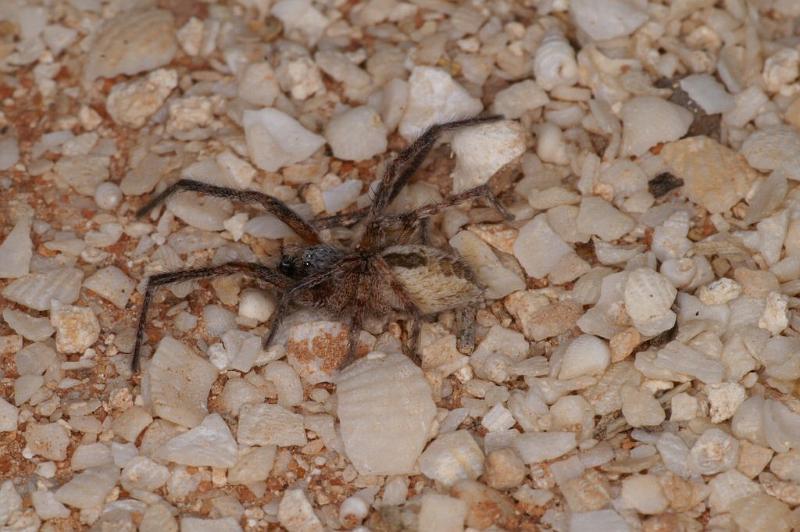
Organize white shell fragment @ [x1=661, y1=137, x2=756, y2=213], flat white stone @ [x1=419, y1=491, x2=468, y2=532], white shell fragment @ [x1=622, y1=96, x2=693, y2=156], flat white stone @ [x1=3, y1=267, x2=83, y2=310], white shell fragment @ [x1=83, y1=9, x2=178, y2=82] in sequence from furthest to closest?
white shell fragment @ [x1=83, y1=9, x2=178, y2=82], white shell fragment @ [x1=622, y1=96, x2=693, y2=156], white shell fragment @ [x1=661, y1=137, x2=756, y2=213], flat white stone @ [x1=3, y1=267, x2=83, y2=310], flat white stone @ [x1=419, y1=491, x2=468, y2=532]

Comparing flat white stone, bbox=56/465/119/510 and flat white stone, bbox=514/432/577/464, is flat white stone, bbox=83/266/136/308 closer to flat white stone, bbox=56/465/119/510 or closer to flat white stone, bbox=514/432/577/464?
flat white stone, bbox=56/465/119/510

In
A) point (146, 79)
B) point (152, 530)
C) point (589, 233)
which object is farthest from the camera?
point (146, 79)

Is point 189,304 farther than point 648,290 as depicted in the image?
Yes

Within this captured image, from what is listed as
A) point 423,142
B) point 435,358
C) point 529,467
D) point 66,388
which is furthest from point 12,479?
point 423,142

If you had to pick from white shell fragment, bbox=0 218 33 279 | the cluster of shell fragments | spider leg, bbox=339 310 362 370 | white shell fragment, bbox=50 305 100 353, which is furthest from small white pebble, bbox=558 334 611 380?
white shell fragment, bbox=0 218 33 279

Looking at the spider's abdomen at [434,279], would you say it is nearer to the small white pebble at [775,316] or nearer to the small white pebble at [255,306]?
the small white pebble at [255,306]

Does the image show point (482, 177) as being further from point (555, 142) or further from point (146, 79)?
point (146, 79)

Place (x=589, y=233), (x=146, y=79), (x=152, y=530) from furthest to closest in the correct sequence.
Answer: (x=146, y=79), (x=589, y=233), (x=152, y=530)

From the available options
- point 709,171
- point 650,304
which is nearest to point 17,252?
point 650,304
